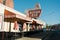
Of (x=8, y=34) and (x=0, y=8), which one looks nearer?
(x=0, y=8)

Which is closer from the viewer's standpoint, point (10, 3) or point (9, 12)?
point (9, 12)

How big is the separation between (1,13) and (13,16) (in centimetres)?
112

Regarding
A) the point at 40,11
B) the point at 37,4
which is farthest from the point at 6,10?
the point at 37,4

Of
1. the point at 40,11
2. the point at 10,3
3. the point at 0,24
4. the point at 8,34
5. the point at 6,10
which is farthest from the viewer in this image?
the point at 10,3

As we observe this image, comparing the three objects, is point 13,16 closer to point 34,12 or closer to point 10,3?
point 34,12

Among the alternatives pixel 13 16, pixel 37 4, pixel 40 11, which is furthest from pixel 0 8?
pixel 37 4

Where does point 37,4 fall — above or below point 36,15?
above

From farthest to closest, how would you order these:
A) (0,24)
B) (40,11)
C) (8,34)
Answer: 1. (40,11)
2. (8,34)
3. (0,24)

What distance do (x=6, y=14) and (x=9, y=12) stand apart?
347mm

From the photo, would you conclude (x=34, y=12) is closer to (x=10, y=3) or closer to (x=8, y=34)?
(x=10, y=3)

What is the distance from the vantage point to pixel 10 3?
118 feet

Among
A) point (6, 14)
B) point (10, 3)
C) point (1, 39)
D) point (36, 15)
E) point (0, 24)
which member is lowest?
point (1, 39)

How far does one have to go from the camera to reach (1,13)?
14.3 m

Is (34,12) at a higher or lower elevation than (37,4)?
lower
